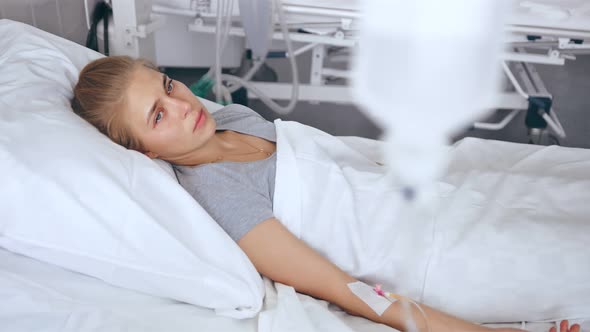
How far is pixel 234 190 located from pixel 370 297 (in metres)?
0.35

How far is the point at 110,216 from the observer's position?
95 centimetres

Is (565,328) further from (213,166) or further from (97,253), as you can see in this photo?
(97,253)

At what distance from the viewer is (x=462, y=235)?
3.67 ft

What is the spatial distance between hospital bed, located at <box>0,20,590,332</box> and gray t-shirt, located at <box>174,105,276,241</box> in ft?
0.22

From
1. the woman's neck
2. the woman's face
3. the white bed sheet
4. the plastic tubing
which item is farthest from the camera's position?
the plastic tubing

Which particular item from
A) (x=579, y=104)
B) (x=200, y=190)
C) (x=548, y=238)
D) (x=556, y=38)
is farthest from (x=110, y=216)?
(x=579, y=104)

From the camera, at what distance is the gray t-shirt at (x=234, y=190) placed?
107 cm

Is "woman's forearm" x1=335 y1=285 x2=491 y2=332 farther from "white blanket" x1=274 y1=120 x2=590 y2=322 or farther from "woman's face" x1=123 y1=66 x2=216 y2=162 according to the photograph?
"woman's face" x1=123 y1=66 x2=216 y2=162

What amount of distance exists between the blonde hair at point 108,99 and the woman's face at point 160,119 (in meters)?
0.01

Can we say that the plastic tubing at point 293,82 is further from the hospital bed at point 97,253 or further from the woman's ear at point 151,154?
the hospital bed at point 97,253

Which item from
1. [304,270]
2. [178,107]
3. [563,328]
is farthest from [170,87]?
[563,328]

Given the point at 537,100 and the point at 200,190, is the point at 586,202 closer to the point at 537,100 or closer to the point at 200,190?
the point at 200,190

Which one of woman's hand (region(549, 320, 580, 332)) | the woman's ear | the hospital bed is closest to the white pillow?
the hospital bed

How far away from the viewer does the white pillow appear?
3.05 ft
